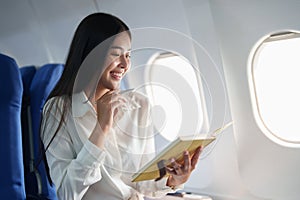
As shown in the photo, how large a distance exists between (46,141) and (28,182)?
2.05 ft

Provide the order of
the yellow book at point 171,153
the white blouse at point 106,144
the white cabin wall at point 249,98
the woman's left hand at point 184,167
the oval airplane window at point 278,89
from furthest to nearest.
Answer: the oval airplane window at point 278,89, the white cabin wall at point 249,98, the white blouse at point 106,144, the woman's left hand at point 184,167, the yellow book at point 171,153

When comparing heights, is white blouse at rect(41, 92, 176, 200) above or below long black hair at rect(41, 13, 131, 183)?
below

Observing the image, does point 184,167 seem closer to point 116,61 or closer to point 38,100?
point 116,61

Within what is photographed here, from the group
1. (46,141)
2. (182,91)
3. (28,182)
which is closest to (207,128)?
(182,91)

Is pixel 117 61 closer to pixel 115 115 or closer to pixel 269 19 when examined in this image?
pixel 115 115

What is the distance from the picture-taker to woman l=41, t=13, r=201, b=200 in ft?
4.51

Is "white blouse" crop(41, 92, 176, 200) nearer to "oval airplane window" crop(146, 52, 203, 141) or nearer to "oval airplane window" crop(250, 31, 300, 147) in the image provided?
"oval airplane window" crop(146, 52, 203, 141)

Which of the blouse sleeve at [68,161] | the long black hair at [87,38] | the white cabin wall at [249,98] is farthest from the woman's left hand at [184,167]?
the white cabin wall at [249,98]

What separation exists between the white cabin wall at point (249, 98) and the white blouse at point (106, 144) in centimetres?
61

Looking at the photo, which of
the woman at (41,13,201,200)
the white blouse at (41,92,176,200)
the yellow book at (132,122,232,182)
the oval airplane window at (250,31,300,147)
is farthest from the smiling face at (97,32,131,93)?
the oval airplane window at (250,31,300,147)

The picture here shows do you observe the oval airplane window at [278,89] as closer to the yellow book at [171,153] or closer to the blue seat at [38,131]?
the yellow book at [171,153]

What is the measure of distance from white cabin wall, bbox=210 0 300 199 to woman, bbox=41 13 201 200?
1.98 ft

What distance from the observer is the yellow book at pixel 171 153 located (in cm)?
124

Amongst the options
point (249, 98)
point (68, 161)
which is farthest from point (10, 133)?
point (249, 98)
